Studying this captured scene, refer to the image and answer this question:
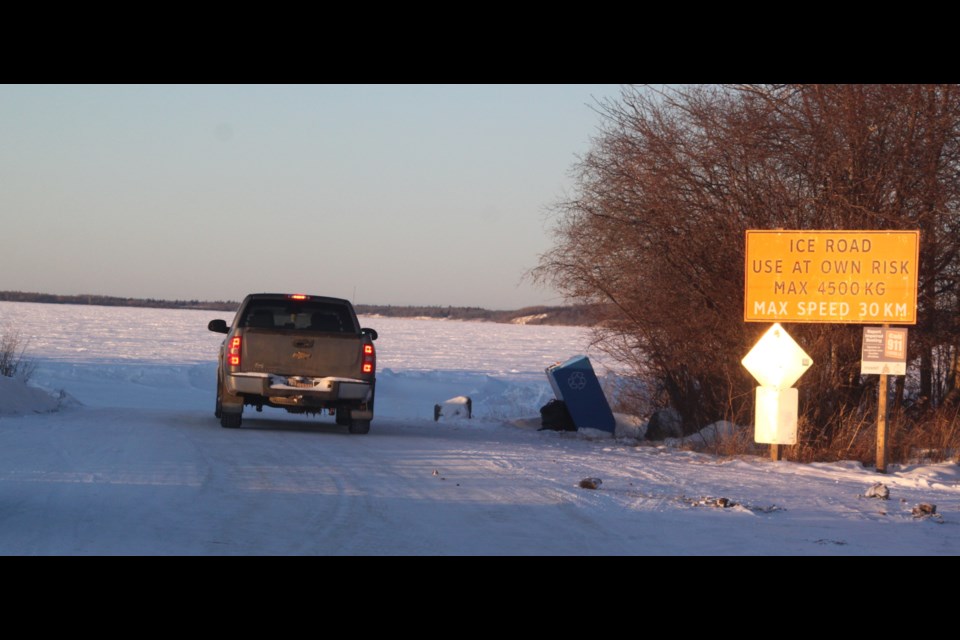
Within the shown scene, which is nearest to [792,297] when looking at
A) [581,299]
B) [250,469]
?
[581,299]

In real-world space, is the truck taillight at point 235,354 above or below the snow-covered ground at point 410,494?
above

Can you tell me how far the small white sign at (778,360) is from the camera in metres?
14.2

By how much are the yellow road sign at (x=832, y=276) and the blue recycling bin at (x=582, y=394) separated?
5.81m

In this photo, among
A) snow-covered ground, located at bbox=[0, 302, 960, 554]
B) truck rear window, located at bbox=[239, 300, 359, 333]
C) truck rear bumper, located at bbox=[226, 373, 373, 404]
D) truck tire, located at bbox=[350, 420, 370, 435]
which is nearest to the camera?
snow-covered ground, located at bbox=[0, 302, 960, 554]

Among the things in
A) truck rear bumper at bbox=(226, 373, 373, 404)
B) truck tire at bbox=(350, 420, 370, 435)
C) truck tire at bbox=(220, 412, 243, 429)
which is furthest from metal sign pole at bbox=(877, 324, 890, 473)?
truck tire at bbox=(220, 412, 243, 429)

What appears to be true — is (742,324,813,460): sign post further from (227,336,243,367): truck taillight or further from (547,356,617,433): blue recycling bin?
(227,336,243,367): truck taillight

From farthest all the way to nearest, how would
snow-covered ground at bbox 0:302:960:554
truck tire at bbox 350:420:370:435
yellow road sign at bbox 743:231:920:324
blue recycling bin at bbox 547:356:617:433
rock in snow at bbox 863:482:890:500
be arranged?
blue recycling bin at bbox 547:356:617:433
truck tire at bbox 350:420:370:435
yellow road sign at bbox 743:231:920:324
rock in snow at bbox 863:482:890:500
snow-covered ground at bbox 0:302:960:554

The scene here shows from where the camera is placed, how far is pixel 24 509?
8.54m

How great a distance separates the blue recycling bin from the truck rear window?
14.1 feet

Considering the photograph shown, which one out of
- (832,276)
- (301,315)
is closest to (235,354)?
(301,315)

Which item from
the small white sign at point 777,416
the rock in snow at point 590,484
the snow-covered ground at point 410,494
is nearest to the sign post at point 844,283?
the small white sign at point 777,416

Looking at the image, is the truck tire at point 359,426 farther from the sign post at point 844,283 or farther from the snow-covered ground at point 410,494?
the sign post at point 844,283

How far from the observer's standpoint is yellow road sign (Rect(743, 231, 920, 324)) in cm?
1384

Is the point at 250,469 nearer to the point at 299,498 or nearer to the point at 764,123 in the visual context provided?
the point at 299,498
